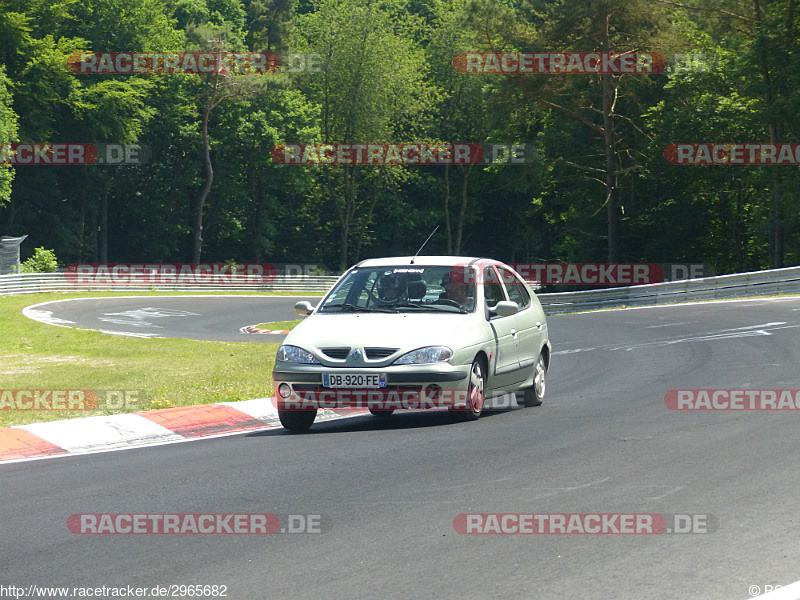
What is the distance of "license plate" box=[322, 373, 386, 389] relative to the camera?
9969mm

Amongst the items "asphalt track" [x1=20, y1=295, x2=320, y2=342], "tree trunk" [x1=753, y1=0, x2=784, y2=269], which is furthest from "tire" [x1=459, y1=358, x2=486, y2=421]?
"tree trunk" [x1=753, y1=0, x2=784, y2=269]

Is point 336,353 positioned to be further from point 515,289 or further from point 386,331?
point 515,289

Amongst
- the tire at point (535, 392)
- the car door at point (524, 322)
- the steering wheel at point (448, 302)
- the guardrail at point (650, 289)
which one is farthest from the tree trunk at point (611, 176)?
the steering wheel at point (448, 302)

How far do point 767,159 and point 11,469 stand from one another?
4562cm

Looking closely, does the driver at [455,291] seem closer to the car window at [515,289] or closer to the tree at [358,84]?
the car window at [515,289]

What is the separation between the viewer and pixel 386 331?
33.8 ft

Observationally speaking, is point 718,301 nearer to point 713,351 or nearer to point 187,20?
point 713,351

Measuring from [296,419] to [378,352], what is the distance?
1.16 m

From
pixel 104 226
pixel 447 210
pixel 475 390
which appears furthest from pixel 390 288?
Answer: pixel 447 210

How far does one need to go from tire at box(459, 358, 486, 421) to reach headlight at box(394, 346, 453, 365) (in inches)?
16.5

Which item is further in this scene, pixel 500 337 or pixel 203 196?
pixel 203 196

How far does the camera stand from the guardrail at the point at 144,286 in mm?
49094

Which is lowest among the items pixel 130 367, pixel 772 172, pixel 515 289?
pixel 130 367

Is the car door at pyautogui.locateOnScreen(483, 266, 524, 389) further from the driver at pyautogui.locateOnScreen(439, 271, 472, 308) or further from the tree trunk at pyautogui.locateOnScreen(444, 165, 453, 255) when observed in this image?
the tree trunk at pyautogui.locateOnScreen(444, 165, 453, 255)
